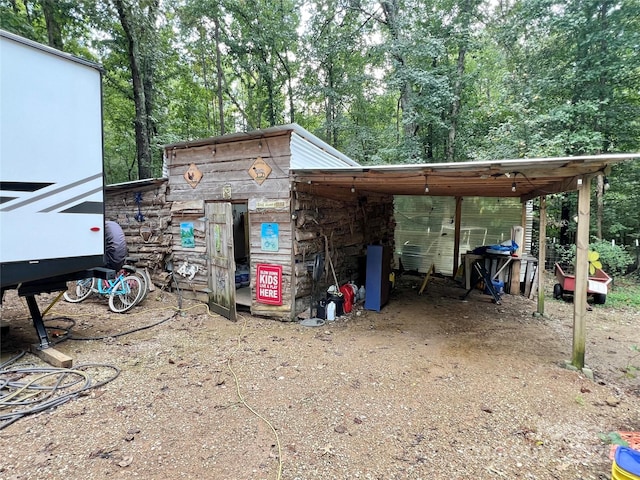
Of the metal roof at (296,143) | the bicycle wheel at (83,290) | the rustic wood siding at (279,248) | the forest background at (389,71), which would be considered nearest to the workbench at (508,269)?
the forest background at (389,71)

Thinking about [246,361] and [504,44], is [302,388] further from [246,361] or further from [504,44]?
[504,44]

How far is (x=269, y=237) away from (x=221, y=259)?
98 cm

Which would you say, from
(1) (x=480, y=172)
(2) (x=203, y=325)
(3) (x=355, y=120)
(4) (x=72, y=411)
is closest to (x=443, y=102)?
(3) (x=355, y=120)

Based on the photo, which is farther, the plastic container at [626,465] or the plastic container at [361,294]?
the plastic container at [361,294]

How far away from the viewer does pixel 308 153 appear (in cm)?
552

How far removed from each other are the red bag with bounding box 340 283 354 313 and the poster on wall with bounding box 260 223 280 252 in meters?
1.55

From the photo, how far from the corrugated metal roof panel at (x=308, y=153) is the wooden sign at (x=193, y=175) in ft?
6.53

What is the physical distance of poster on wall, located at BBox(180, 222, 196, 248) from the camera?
6066 mm

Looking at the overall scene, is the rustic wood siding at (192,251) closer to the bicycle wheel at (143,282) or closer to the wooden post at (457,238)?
the bicycle wheel at (143,282)

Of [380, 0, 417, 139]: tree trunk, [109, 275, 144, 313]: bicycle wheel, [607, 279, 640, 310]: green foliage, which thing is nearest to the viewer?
A: [109, 275, 144, 313]: bicycle wheel

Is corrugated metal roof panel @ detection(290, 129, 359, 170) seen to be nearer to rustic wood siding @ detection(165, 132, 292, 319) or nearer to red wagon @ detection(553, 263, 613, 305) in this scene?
rustic wood siding @ detection(165, 132, 292, 319)

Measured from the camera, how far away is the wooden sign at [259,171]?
5082 mm

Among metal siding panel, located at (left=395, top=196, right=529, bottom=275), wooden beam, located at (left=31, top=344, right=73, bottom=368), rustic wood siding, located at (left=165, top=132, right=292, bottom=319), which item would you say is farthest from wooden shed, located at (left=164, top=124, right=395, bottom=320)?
metal siding panel, located at (left=395, top=196, right=529, bottom=275)

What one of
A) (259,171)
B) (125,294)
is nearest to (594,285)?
(259,171)
